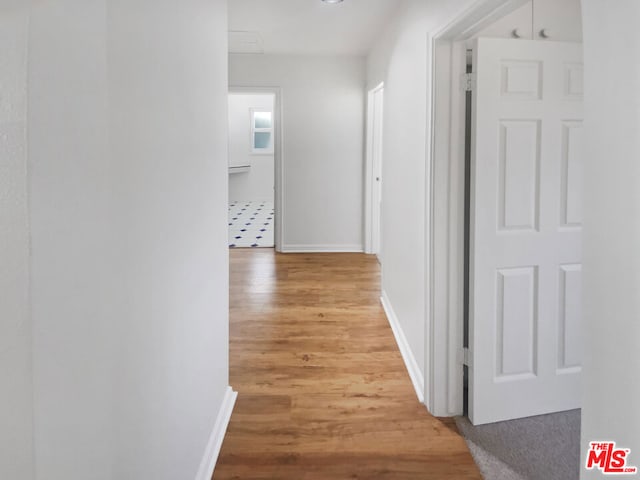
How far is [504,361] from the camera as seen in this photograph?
2.15 metres

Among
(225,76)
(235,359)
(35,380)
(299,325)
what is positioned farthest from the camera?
(299,325)

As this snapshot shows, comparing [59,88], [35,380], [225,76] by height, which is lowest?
[35,380]

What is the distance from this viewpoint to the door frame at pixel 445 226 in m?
2.06

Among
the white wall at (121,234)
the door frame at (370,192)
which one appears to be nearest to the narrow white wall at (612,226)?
the white wall at (121,234)

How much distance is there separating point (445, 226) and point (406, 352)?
1.03 metres

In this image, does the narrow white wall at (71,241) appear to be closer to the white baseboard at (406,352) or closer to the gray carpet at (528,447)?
the gray carpet at (528,447)

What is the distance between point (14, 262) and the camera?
23.6 inches

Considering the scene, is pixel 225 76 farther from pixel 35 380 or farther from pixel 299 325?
pixel 299 325

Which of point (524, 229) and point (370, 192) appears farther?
point (370, 192)

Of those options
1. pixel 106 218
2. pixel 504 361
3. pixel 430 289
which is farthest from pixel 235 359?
pixel 106 218

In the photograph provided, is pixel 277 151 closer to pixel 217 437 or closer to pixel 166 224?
pixel 217 437

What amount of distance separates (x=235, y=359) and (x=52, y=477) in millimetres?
2230

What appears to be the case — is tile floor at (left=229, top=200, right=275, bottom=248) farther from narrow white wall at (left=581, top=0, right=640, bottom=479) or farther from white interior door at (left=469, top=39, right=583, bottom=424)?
narrow white wall at (left=581, top=0, right=640, bottom=479)

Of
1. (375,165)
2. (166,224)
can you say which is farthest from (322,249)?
(166,224)
